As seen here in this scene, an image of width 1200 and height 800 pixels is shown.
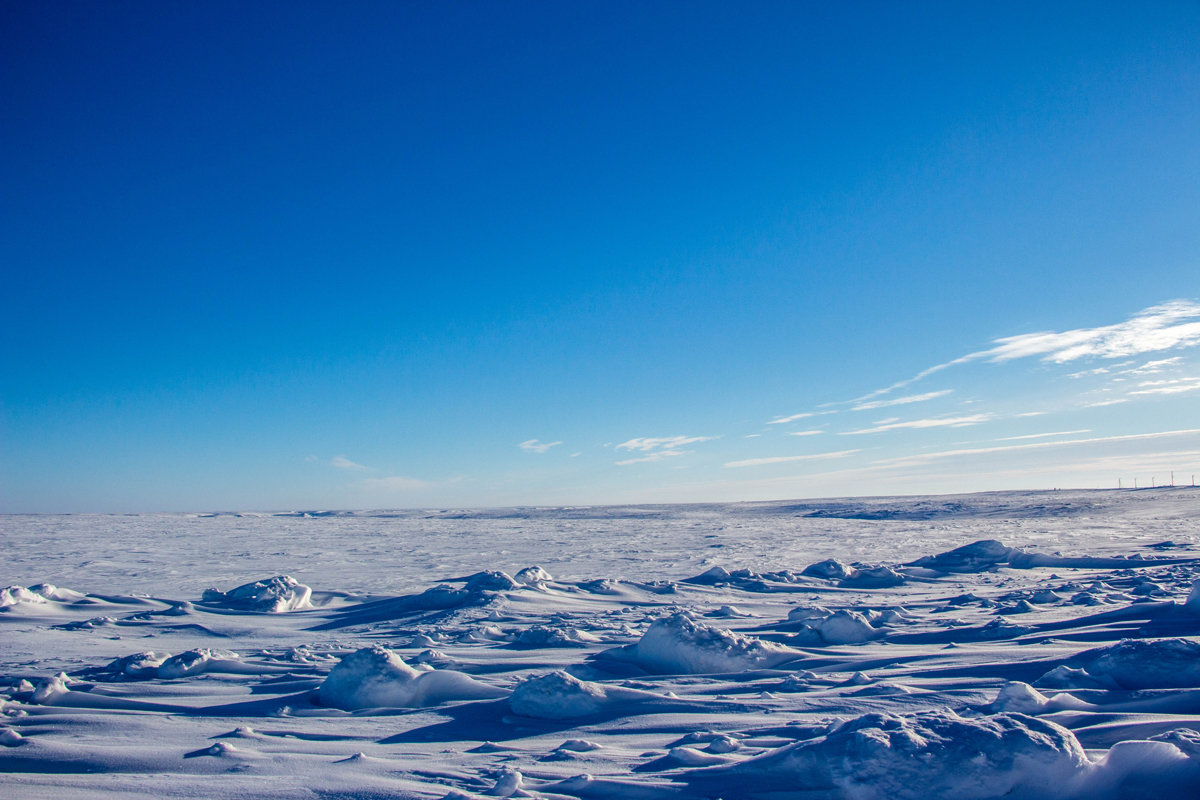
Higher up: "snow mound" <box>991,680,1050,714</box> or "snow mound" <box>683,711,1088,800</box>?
"snow mound" <box>683,711,1088,800</box>

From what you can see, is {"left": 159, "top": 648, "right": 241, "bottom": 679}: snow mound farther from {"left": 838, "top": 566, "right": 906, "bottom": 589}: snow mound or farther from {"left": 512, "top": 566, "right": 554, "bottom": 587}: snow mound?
{"left": 838, "top": 566, "right": 906, "bottom": 589}: snow mound

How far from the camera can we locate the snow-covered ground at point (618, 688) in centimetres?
227

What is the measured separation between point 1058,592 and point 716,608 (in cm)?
358

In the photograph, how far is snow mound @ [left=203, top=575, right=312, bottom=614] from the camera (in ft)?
23.1

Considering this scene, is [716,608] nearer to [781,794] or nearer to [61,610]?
[781,794]

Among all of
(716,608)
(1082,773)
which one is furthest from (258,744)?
(716,608)

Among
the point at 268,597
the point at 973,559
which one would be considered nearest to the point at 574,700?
the point at 268,597

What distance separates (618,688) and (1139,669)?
2596mm

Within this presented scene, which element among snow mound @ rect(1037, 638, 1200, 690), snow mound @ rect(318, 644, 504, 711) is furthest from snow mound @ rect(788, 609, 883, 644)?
snow mound @ rect(318, 644, 504, 711)

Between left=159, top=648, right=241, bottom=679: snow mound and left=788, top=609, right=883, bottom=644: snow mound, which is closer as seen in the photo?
left=159, top=648, right=241, bottom=679: snow mound

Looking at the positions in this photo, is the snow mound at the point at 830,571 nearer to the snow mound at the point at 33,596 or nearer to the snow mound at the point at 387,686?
the snow mound at the point at 387,686

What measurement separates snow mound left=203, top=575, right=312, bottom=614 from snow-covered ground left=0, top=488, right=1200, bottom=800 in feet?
0.10

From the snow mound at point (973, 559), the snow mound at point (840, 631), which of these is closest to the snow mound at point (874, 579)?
the snow mound at point (973, 559)

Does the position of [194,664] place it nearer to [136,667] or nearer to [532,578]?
[136,667]
